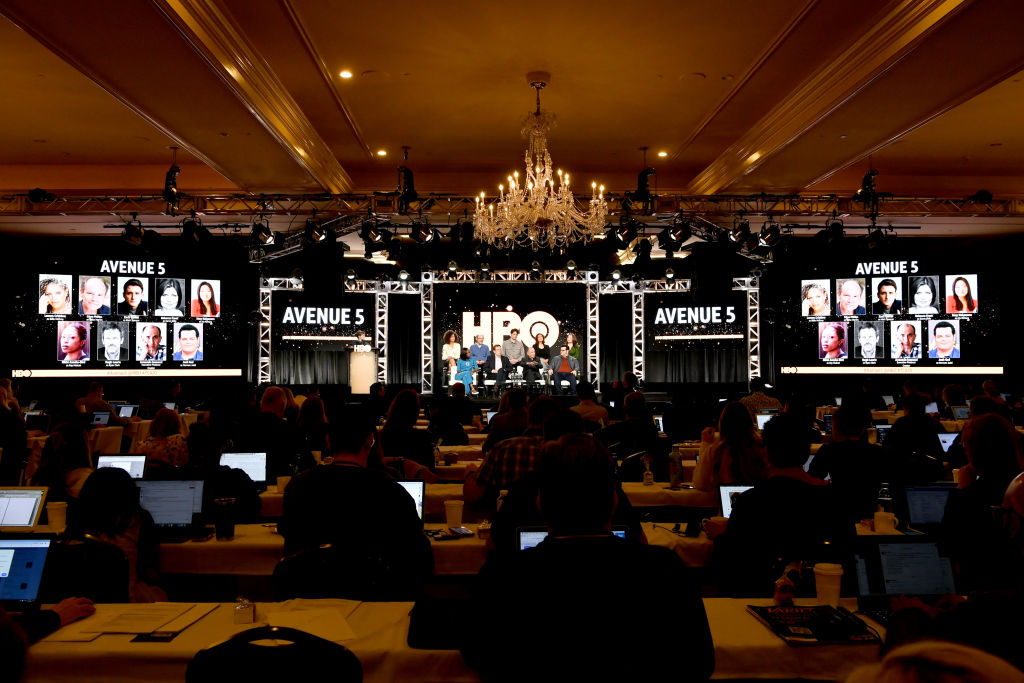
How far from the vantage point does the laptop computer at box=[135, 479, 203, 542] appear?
4129 mm

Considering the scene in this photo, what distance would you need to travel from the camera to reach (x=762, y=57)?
7.57m

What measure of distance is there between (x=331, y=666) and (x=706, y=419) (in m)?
8.93

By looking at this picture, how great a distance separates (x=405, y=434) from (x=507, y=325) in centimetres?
1295

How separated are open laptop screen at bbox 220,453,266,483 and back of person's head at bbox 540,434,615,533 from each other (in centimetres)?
406

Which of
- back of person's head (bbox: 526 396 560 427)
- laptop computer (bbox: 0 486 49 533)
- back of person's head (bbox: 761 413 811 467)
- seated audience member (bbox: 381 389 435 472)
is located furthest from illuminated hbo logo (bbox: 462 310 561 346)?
back of person's head (bbox: 761 413 811 467)

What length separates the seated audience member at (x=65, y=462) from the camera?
15.9 feet

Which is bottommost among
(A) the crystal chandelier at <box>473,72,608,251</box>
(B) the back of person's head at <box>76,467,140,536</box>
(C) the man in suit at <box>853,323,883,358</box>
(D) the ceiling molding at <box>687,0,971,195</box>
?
(B) the back of person's head at <box>76,467,140,536</box>

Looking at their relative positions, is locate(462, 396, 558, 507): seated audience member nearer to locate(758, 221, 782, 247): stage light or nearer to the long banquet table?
the long banquet table

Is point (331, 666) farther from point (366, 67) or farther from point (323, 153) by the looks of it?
point (323, 153)

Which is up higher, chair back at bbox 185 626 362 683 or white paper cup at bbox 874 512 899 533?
chair back at bbox 185 626 362 683

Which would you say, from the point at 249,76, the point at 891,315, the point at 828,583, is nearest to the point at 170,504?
the point at 828,583

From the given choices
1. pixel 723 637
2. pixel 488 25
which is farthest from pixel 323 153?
pixel 723 637

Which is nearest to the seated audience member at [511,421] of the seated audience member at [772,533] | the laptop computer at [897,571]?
the seated audience member at [772,533]

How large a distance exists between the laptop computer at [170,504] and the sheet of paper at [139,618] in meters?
1.30
